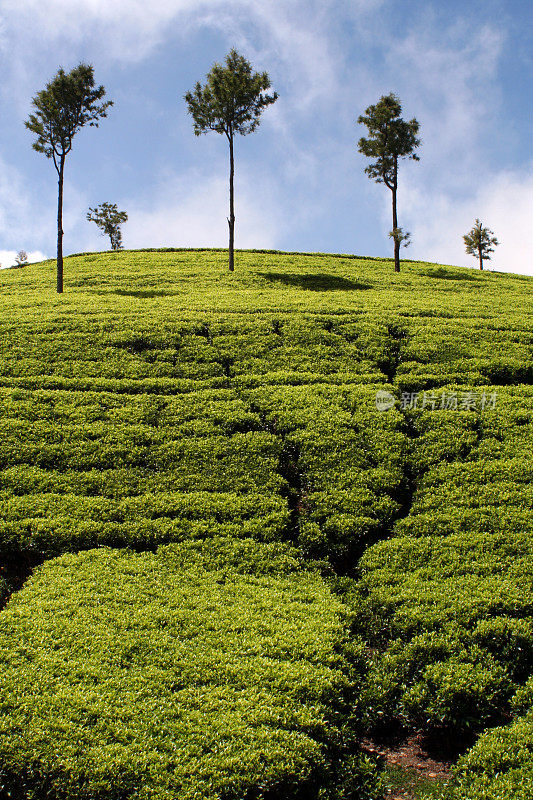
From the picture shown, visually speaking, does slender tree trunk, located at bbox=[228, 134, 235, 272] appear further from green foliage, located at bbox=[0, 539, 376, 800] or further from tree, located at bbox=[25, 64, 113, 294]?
green foliage, located at bbox=[0, 539, 376, 800]

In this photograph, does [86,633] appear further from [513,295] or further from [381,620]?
[513,295]

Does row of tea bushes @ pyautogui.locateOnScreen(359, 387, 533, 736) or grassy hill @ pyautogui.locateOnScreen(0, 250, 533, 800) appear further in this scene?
row of tea bushes @ pyautogui.locateOnScreen(359, 387, 533, 736)

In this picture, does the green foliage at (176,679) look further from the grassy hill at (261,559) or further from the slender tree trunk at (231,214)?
the slender tree trunk at (231,214)

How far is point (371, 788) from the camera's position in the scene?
706 centimetres

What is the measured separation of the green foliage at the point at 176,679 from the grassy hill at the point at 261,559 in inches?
1.4

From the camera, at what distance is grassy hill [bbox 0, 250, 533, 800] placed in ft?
23.4

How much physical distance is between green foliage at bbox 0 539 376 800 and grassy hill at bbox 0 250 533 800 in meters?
0.04

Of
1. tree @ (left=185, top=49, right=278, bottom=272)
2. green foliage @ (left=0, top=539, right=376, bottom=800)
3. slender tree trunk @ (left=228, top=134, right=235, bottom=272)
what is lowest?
green foliage @ (left=0, top=539, right=376, bottom=800)

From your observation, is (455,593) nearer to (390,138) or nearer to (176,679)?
(176,679)

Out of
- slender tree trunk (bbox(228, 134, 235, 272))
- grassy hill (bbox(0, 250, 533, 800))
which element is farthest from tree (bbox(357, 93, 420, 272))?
grassy hill (bbox(0, 250, 533, 800))

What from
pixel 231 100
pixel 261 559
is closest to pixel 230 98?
pixel 231 100

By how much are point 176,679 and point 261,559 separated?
336cm

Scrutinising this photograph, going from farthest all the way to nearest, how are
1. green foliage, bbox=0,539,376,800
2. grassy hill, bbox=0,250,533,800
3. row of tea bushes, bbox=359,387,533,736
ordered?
row of tea bushes, bbox=359,387,533,736 < grassy hill, bbox=0,250,533,800 < green foliage, bbox=0,539,376,800

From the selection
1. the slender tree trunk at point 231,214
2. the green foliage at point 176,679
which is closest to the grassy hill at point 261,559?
the green foliage at point 176,679
